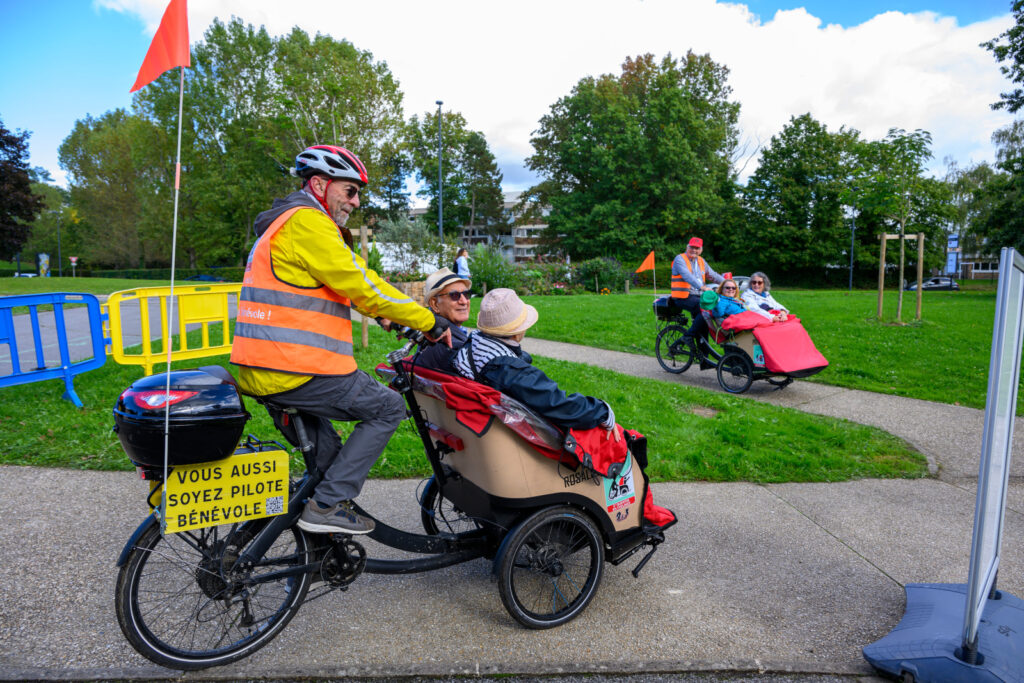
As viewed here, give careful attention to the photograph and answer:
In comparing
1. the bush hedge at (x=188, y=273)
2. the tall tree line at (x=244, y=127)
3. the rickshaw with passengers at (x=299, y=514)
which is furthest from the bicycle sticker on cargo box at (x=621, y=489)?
the bush hedge at (x=188, y=273)

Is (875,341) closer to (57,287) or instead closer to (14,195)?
(57,287)

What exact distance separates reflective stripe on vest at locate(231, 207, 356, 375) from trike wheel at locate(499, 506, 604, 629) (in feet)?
3.58

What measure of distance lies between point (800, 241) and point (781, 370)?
39600 mm

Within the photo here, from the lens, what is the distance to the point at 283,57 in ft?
128

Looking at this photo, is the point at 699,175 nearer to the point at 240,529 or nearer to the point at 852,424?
the point at 852,424

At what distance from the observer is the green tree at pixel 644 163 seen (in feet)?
143

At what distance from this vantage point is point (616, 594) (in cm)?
313

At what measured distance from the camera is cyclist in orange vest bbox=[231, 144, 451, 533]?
7.79 ft

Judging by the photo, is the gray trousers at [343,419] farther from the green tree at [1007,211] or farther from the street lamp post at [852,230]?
the street lamp post at [852,230]

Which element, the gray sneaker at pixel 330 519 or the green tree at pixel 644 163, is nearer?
the gray sneaker at pixel 330 519


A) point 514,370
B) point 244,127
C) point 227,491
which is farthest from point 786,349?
point 244,127

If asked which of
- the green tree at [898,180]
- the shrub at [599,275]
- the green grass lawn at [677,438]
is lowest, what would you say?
the green grass lawn at [677,438]

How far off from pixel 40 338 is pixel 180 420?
508 cm

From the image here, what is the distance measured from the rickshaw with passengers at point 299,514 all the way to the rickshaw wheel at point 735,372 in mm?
4810
